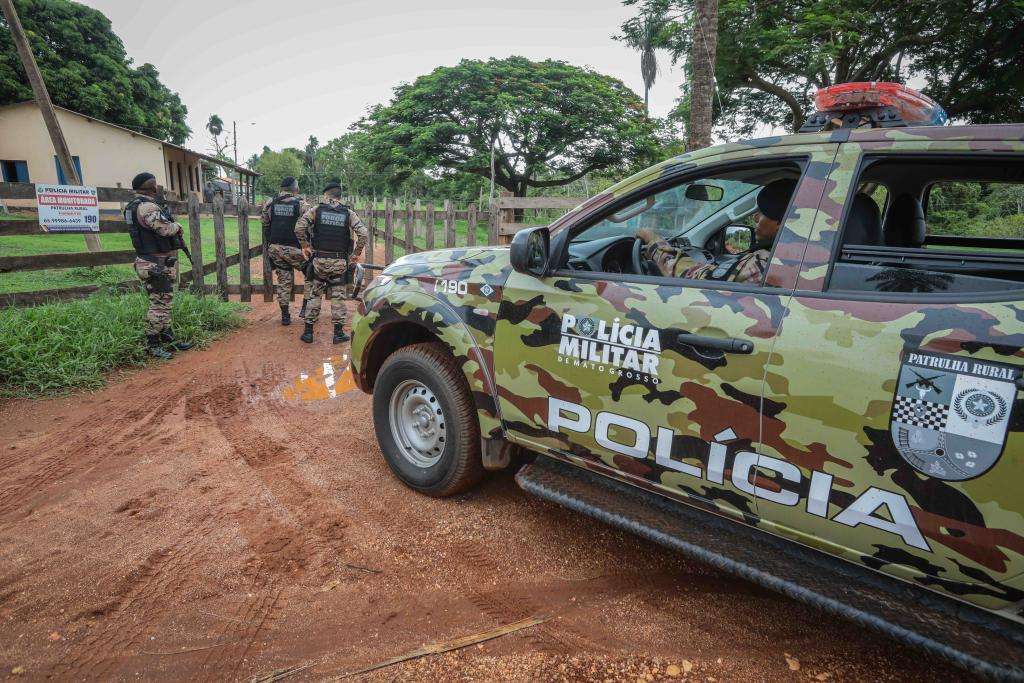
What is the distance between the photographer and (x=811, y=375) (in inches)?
70.9

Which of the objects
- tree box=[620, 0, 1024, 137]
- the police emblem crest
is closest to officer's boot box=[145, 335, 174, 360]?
the police emblem crest

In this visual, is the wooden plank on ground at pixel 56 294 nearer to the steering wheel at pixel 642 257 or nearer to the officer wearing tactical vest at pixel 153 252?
the officer wearing tactical vest at pixel 153 252

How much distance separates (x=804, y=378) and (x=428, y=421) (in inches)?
80.8

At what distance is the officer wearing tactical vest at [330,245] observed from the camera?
23.3 ft

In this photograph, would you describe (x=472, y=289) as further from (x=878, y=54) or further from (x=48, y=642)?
(x=878, y=54)

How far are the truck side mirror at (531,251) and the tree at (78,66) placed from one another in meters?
31.7

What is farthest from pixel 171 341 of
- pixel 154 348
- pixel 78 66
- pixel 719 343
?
pixel 78 66

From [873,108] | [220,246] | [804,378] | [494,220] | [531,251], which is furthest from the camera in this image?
[494,220]

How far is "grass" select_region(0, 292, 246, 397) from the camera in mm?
4992

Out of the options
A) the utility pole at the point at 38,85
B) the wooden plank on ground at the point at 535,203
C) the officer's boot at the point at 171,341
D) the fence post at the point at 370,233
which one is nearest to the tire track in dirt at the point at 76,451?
the officer's boot at the point at 171,341

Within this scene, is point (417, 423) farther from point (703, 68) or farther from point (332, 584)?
point (703, 68)

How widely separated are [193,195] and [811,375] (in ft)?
29.5

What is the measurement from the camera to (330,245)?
721cm

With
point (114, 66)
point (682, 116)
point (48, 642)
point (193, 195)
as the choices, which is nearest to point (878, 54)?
point (682, 116)
